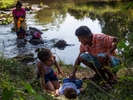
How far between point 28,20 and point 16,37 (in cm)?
353

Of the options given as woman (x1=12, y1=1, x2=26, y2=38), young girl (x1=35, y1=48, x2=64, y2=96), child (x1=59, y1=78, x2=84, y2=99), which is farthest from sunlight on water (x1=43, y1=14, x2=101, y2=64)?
child (x1=59, y1=78, x2=84, y2=99)

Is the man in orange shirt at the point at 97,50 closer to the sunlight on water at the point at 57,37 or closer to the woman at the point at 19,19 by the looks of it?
the sunlight on water at the point at 57,37

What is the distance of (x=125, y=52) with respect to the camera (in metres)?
1.40

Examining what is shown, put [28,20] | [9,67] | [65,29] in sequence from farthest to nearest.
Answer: [28,20] < [65,29] < [9,67]

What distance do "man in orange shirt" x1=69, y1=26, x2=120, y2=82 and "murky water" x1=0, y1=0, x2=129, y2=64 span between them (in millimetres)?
774

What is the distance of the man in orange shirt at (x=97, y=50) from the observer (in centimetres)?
378

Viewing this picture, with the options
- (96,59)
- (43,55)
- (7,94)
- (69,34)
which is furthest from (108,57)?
(69,34)

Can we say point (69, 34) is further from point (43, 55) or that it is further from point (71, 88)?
point (71, 88)

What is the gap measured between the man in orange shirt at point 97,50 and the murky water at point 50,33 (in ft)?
2.54

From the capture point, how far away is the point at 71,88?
3650 millimetres

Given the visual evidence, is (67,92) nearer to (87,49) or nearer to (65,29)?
(87,49)

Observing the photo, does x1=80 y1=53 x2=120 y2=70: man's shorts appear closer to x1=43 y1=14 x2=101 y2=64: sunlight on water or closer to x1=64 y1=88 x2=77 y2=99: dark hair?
x1=64 y1=88 x2=77 y2=99: dark hair

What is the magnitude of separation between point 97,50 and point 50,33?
18.8 feet

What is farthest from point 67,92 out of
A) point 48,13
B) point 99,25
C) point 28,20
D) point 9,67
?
point 48,13
